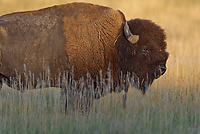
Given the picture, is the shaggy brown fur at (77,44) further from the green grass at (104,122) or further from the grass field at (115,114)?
the green grass at (104,122)

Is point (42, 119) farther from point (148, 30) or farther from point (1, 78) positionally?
point (148, 30)

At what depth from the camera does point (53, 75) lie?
584cm

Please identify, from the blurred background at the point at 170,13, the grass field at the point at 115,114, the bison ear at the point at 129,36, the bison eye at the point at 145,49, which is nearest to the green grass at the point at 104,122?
the grass field at the point at 115,114

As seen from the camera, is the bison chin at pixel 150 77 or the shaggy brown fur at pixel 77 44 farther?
the bison chin at pixel 150 77

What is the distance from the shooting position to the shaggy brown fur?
18.8ft

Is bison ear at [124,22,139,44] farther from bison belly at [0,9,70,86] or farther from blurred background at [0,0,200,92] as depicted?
blurred background at [0,0,200,92]

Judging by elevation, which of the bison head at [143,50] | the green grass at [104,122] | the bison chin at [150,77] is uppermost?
the bison head at [143,50]

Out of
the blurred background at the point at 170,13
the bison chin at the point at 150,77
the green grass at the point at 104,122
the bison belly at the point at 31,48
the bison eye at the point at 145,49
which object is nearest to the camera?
the green grass at the point at 104,122

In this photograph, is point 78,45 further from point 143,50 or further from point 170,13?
point 170,13

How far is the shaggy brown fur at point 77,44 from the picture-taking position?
5.73 metres

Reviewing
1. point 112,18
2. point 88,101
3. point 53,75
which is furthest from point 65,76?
point 112,18

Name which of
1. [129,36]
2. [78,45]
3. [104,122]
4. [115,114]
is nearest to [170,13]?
[129,36]

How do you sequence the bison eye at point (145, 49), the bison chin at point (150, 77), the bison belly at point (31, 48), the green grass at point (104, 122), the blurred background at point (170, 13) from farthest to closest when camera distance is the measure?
1. the blurred background at point (170, 13)
2. the bison eye at point (145, 49)
3. the bison chin at point (150, 77)
4. the bison belly at point (31, 48)
5. the green grass at point (104, 122)

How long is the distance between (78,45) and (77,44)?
25 millimetres
